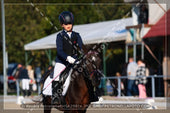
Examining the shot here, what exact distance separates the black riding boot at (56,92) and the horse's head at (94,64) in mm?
772

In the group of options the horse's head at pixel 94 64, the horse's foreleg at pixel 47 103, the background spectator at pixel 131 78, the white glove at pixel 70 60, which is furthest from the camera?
the background spectator at pixel 131 78

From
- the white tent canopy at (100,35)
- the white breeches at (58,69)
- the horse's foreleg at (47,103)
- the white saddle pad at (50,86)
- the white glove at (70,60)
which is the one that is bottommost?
the horse's foreleg at (47,103)

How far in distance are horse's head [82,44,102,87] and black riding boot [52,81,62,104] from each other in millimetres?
772

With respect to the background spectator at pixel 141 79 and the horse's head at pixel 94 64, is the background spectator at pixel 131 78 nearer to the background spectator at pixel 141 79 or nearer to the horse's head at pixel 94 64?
the background spectator at pixel 141 79

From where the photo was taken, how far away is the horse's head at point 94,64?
7.92m

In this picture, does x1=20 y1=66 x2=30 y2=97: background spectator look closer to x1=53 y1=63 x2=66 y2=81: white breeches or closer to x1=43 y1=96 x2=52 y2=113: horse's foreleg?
x1=43 y1=96 x2=52 y2=113: horse's foreleg

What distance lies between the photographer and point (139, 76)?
57.2 ft

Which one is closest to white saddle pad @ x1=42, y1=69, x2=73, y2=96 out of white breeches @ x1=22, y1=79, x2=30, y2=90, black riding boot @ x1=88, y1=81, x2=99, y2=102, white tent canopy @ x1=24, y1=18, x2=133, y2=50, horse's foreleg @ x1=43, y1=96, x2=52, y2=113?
horse's foreleg @ x1=43, y1=96, x2=52, y2=113

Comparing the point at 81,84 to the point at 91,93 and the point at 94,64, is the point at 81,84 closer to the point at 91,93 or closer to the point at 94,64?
the point at 91,93

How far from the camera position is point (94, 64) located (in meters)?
8.16

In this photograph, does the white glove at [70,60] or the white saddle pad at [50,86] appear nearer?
the white glove at [70,60]

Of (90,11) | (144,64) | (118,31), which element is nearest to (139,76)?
(144,64)

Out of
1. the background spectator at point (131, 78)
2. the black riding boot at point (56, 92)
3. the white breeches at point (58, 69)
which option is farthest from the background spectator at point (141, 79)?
the white breeches at point (58, 69)

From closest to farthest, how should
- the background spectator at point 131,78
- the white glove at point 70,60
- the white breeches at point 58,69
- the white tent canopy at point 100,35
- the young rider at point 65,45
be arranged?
1. the white glove at point 70,60
2. the young rider at point 65,45
3. the white breeches at point 58,69
4. the background spectator at point 131,78
5. the white tent canopy at point 100,35
